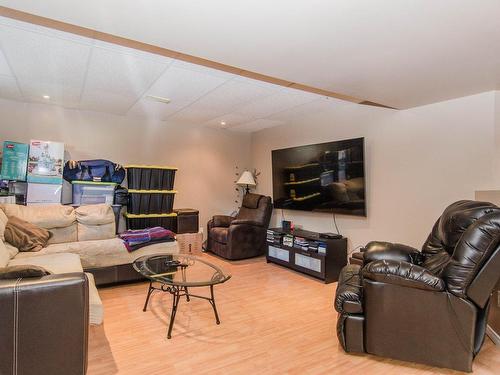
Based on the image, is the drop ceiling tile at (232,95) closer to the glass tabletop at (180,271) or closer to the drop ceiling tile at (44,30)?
the drop ceiling tile at (44,30)

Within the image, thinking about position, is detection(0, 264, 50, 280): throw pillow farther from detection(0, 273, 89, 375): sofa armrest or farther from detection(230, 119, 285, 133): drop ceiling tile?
detection(230, 119, 285, 133): drop ceiling tile

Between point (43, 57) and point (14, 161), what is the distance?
1779 millimetres

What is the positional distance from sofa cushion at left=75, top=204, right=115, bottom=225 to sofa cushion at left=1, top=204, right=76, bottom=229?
0.27 ft

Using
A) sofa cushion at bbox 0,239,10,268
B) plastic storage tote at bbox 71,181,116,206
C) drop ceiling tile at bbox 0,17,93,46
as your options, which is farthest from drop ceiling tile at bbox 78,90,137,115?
sofa cushion at bbox 0,239,10,268

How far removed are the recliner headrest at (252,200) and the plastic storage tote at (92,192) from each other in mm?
2179

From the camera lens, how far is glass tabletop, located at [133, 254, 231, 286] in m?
2.35

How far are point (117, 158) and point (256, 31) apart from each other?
3614 mm

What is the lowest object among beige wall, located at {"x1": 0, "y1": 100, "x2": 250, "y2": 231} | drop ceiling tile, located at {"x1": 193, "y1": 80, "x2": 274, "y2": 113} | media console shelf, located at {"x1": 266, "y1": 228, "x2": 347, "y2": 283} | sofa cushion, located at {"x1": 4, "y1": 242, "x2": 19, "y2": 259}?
media console shelf, located at {"x1": 266, "y1": 228, "x2": 347, "y2": 283}

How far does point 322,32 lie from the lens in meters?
1.80

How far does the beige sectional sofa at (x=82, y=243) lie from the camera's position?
2.96 metres

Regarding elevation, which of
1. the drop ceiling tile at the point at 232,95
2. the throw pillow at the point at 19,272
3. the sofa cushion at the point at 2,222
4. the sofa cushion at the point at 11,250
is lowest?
the sofa cushion at the point at 11,250

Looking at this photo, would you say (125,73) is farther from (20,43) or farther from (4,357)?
(4,357)

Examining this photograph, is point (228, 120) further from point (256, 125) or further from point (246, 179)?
point (246, 179)

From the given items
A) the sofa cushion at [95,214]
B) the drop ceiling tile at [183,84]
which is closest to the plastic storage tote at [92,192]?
the sofa cushion at [95,214]
